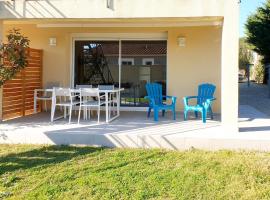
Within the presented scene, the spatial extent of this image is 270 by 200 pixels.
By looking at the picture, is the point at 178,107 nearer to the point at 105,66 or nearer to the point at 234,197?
the point at 105,66

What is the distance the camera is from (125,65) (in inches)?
471

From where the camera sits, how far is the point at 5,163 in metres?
6.07

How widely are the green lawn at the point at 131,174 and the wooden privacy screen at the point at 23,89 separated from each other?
9.51 feet

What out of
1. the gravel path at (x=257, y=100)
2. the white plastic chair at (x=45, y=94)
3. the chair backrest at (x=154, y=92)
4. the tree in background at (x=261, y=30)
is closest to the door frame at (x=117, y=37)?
the white plastic chair at (x=45, y=94)

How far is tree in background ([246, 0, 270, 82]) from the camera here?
23.2 meters

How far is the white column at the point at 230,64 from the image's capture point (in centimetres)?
743

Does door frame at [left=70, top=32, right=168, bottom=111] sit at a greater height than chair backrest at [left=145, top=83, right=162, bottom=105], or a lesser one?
greater

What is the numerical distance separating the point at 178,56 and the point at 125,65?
179 centimetres

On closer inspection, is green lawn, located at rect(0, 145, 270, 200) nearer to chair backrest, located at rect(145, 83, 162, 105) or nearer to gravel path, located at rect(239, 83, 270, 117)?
chair backrest, located at rect(145, 83, 162, 105)

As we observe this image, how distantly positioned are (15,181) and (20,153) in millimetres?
Result: 1446

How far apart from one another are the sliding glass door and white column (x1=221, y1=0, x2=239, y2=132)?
434cm

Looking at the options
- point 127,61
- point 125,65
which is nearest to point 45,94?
point 125,65

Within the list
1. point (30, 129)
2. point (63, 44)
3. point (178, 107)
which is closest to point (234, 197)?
point (30, 129)

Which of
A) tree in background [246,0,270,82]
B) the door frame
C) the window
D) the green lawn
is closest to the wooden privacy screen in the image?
the door frame
